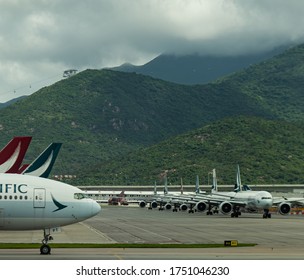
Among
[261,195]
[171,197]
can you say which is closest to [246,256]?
[261,195]

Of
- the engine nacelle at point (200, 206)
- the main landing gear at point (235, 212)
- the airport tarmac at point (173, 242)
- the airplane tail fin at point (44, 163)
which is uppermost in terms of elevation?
the airplane tail fin at point (44, 163)

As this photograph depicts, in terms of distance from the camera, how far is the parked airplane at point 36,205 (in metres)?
Result: 40.2

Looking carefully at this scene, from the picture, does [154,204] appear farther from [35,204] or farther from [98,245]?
[35,204]

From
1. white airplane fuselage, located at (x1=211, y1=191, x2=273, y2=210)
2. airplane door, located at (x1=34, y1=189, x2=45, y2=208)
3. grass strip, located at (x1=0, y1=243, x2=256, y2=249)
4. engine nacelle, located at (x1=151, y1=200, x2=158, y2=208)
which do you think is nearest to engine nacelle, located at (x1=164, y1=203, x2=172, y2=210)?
engine nacelle, located at (x1=151, y1=200, x2=158, y2=208)

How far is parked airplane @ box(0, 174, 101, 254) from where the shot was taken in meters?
40.2

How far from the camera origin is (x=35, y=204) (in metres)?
40.4

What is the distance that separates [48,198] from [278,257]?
45.2 feet

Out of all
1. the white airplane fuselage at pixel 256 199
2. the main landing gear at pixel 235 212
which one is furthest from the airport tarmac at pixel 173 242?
the main landing gear at pixel 235 212

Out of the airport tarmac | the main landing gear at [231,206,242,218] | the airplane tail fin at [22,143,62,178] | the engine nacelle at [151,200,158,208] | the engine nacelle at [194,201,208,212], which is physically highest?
the airplane tail fin at [22,143,62,178]

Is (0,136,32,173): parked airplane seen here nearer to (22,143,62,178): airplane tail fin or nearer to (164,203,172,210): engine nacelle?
(22,143,62,178): airplane tail fin

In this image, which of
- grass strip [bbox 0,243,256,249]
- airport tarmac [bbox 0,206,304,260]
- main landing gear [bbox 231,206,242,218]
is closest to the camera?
airport tarmac [bbox 0,206,304,260]

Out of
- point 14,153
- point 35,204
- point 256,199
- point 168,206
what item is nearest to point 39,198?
point 35,204

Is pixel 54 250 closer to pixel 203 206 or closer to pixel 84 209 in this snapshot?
pixel 84 209

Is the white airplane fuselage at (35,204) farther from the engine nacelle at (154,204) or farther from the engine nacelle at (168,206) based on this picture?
the engine nacelle at (154,204)
